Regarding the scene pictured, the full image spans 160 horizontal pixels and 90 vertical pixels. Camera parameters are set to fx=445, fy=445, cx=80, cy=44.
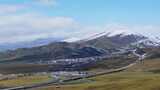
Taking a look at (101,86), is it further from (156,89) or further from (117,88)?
(156,89)

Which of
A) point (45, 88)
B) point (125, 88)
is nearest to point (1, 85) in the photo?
point (45, 88)

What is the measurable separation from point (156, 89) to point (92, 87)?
962 inches

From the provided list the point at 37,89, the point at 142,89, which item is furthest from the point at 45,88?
the point at 142,89

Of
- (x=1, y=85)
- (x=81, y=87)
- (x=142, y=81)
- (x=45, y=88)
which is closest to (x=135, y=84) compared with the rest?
(x=142, y=81)

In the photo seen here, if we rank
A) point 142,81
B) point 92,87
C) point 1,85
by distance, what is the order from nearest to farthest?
point 92,87 < point 142,81 < point 1,85

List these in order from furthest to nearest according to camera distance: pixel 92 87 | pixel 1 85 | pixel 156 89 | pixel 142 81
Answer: pixel 1 85 < pixel 142 81 < pixel 92 87 < pixel 156 89

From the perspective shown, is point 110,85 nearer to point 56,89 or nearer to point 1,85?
point 56,89

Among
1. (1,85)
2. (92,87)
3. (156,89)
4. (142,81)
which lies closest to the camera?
(156,89)

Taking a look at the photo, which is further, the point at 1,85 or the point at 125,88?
the point at 1,85

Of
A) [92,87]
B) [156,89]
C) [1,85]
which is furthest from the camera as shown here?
[1,85]

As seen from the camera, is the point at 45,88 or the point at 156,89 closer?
the point at 156,89

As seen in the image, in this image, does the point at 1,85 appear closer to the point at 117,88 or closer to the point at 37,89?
the point at 37,89

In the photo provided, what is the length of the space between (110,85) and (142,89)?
1818 centimetres

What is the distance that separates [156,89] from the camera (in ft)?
503
